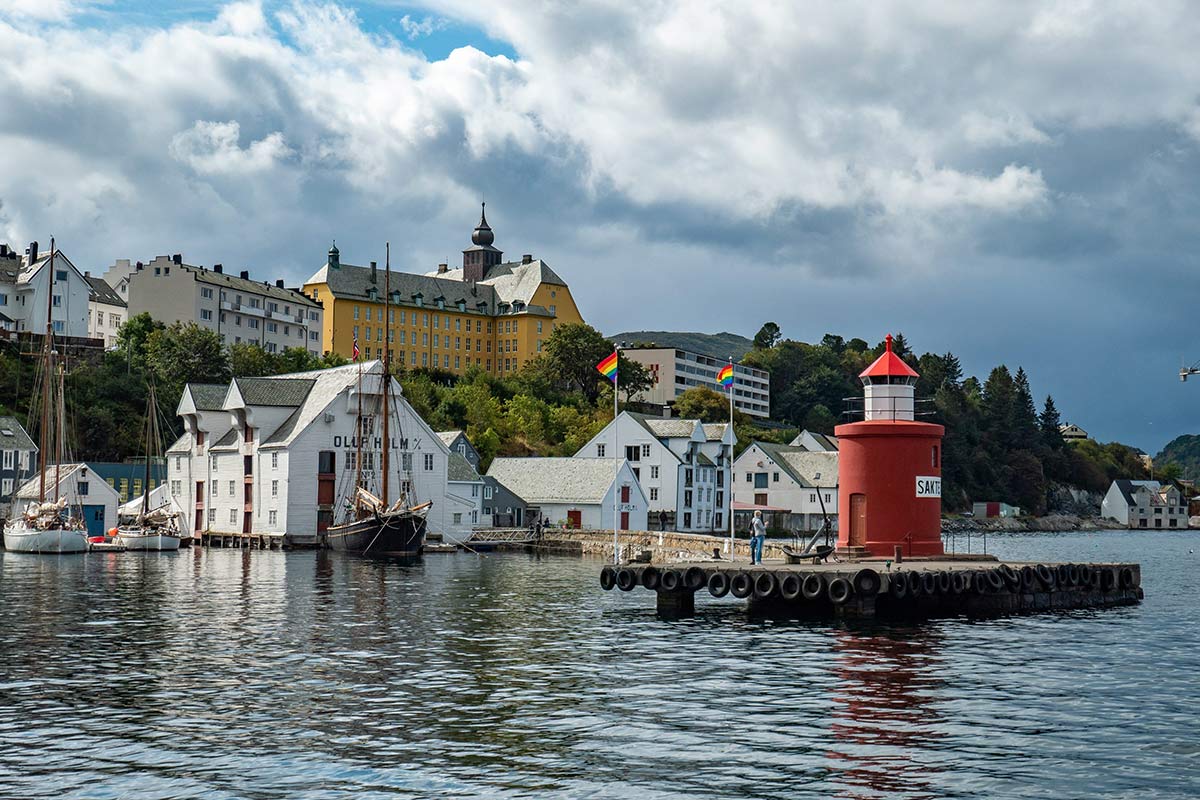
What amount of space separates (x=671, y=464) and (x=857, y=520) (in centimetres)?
7350

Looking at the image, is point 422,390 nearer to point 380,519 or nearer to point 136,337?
point 136,337

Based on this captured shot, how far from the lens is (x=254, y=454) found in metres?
93.8

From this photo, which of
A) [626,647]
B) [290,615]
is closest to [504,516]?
[290,615]

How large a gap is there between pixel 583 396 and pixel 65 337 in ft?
192

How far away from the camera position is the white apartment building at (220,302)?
143 metres

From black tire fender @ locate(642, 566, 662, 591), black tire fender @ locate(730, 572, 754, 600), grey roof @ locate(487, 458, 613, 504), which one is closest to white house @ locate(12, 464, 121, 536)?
grey roof @ locate(487, 458, 613, 504)

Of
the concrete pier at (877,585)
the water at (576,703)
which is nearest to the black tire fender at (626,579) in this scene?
the concrete pier at (877,585)

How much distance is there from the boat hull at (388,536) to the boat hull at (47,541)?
16583 mm

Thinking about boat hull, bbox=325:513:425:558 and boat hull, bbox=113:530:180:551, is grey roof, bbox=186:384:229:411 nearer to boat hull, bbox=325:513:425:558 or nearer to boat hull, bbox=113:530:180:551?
boat hull, bbox=113:530:180:551

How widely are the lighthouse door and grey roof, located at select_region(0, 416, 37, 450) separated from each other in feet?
242

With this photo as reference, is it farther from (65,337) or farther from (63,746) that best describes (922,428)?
(65,337)

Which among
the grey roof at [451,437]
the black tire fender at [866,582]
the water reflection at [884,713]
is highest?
the grey roof at [451,437]

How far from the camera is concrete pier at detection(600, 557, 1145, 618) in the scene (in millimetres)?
40125

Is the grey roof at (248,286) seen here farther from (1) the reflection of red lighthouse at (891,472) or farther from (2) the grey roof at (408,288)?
(1) the reflection of red lighthouse at (891,472)
